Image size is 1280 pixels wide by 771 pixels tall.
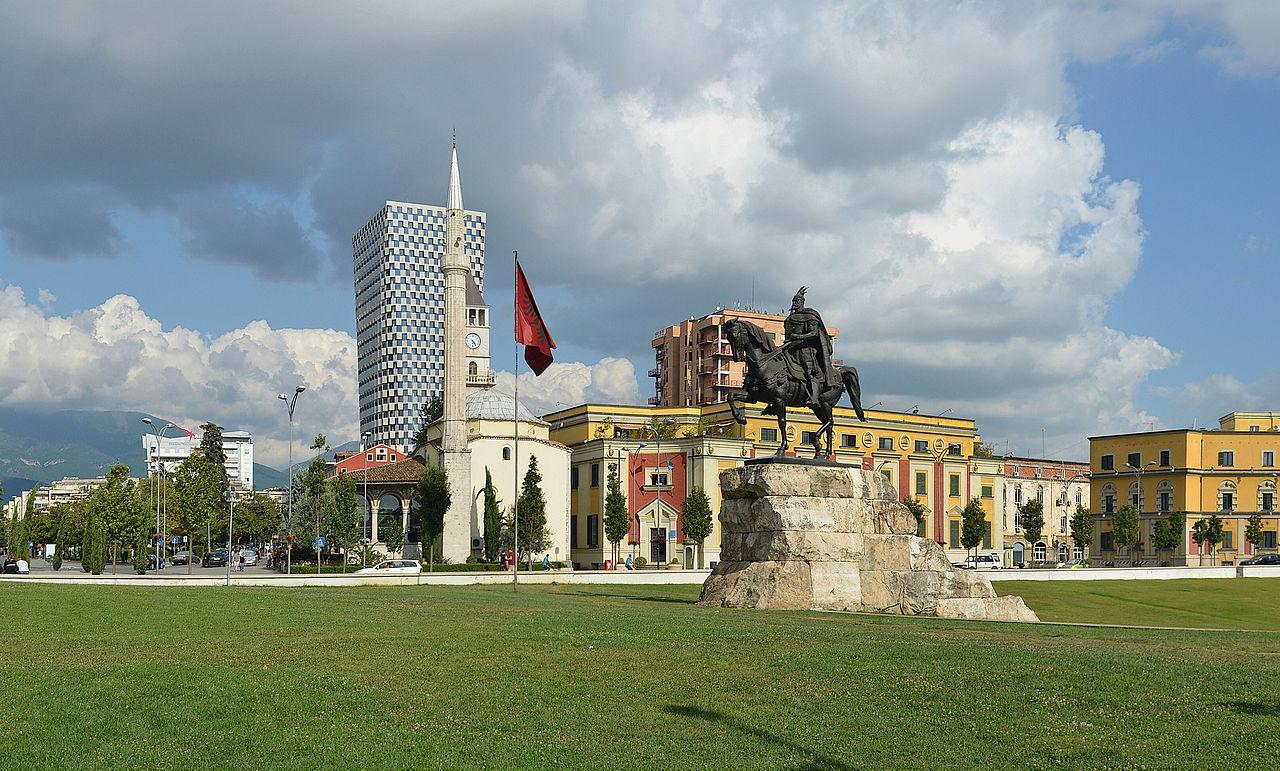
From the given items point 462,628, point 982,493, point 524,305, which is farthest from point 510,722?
point 982,493

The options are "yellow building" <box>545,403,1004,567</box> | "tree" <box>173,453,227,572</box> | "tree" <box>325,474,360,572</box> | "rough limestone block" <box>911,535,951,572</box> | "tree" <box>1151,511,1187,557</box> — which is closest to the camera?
"rough limestone block" <box>911,535,951,572</box>

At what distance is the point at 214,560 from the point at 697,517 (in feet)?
161

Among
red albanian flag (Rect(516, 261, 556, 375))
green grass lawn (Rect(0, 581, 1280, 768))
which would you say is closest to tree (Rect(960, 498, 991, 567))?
red albanian flag (Rect(516, 261, 556, 375))

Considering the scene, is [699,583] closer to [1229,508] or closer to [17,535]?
[1229,508]

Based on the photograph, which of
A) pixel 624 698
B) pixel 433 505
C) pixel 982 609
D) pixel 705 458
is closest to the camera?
pixel 624 698

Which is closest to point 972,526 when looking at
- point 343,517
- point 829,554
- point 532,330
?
point 343,517

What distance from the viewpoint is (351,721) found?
40.1ft

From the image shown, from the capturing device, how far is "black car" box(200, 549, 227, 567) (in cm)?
10204

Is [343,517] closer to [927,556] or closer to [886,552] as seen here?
[927,556]

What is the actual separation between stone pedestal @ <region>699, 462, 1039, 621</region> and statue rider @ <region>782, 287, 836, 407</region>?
2777 millimetres

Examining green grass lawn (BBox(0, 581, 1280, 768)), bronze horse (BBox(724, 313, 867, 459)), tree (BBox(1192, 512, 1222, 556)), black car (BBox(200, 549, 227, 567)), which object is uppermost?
bronze horse (BBox(724, 313, 867, 459))

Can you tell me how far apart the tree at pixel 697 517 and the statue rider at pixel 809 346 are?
5212cm

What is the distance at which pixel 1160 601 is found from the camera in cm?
5212

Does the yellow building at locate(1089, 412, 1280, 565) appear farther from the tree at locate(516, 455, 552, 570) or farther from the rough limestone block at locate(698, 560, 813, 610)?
the rough limestone block at locate(698, 560, 813, 610)
